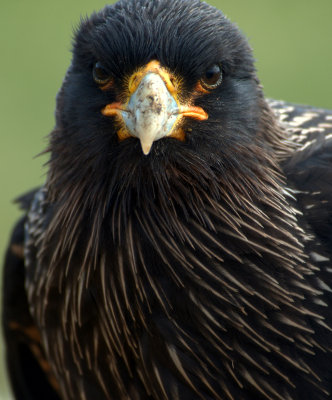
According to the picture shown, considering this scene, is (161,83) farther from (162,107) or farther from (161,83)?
(162,107)

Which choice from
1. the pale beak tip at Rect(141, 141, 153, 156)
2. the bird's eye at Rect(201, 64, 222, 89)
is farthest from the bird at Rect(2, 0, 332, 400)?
the pale beak tip at Rect(141, 141, 153, 156)

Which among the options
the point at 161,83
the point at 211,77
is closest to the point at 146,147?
the point at 161,83

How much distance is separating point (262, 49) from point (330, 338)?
22.7 feet

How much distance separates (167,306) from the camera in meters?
3.31

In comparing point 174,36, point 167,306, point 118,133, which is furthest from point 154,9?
point 167,306

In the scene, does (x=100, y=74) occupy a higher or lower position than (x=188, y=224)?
higher

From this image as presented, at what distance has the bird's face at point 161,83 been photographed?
3.17 metres

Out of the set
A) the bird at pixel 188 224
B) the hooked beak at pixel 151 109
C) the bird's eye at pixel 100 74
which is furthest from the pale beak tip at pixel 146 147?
the bird's eye at pixel 100 74

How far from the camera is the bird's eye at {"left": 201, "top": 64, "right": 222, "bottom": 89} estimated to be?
3.26 meters

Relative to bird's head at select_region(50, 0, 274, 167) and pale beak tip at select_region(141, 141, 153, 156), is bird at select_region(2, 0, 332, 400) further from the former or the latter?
pale beak tip at select_region(141, 141, 153, 156)

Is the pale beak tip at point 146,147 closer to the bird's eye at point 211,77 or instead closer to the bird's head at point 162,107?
the bird's head at point 162,107

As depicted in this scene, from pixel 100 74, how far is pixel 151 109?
0.37 m

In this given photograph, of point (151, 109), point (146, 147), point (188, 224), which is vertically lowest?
point (188, 224)

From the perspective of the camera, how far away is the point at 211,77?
3.27 m
